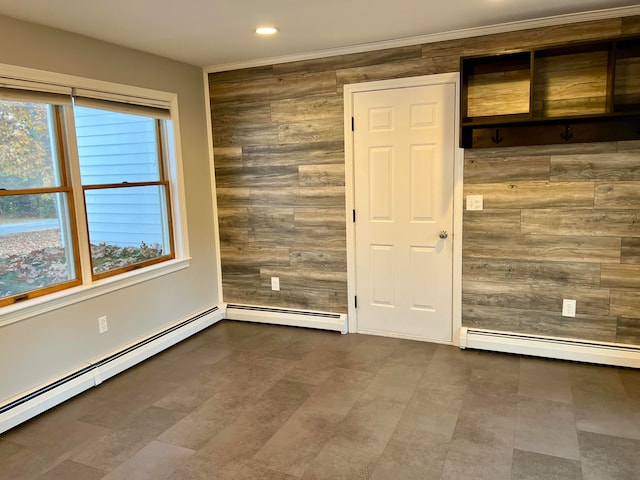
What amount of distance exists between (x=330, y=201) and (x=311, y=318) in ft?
3.49

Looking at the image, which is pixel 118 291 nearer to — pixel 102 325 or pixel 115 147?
pixel 102 325

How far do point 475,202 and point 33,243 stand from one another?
3039 millimetres

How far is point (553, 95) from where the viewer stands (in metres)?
3.17

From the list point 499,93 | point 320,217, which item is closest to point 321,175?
point 320,217

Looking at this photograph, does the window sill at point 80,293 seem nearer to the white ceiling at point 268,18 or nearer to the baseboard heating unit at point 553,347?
the white ceiling at point 268,18

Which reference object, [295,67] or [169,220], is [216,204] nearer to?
[169,220]

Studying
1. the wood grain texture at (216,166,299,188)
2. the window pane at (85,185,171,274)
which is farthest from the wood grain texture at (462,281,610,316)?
the window pane at (85,185,171,274)

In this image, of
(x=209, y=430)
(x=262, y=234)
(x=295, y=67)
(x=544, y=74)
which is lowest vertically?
(x=209, y=430)

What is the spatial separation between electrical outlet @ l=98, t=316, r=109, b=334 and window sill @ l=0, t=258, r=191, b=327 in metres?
0.18

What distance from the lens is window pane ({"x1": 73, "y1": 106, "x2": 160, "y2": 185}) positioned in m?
3.23

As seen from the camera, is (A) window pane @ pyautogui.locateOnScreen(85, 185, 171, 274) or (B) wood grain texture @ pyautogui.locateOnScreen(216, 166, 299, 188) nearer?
(A) window pane @ pyautogui.locateOnScreen(85, 185, 171, 274)

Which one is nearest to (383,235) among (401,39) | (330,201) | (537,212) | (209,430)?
(330,201)

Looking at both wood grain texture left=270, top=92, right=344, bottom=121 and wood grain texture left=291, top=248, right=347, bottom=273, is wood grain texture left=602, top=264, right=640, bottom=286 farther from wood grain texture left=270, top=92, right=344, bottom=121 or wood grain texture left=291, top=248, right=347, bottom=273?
wood grain texture left=270, top=92, right=344, bottom=121

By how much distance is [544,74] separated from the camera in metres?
3.16
